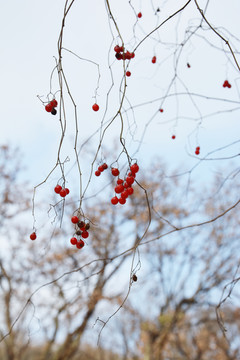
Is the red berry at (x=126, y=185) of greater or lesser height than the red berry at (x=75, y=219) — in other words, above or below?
above

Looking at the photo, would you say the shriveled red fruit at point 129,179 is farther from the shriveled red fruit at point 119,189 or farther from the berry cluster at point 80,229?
the berry cluster at point 80,229

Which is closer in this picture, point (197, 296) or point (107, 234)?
point (107, 234)

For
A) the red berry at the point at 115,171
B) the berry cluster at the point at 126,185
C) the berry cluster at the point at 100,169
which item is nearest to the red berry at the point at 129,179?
the berry cluster at the point at 126,185

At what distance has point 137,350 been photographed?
11.9 meters

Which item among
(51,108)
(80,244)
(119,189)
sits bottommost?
(80,244)

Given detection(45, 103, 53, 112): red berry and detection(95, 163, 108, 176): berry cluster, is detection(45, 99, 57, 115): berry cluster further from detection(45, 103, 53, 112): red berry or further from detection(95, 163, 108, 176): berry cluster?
detection(95, 163, 108, 176): berry cluster

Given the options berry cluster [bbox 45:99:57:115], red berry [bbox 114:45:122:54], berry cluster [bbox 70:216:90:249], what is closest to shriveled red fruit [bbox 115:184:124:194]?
berry cluster [bbox 70:216:90:249]

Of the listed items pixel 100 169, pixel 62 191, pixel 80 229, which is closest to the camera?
pixel 62 191

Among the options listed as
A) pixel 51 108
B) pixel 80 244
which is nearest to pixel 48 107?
pixel 51 108

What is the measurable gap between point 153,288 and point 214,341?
3983 millimetres

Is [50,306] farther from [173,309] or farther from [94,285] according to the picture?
[173,309]

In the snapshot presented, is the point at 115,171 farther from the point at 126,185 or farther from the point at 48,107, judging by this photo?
the point at 48,107

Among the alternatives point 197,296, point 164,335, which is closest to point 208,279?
point 197,296

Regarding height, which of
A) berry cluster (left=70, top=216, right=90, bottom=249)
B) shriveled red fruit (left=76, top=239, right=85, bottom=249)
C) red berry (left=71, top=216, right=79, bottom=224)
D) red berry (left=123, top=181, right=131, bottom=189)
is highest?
red berry (left=123, top=181, right=131, bottom=189)
